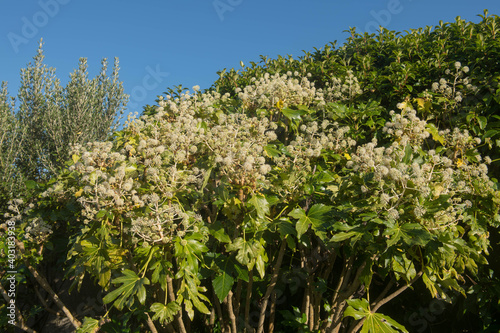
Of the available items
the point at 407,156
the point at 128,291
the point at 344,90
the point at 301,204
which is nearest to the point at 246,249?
the point at 128,291

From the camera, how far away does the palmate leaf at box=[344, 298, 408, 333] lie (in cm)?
265

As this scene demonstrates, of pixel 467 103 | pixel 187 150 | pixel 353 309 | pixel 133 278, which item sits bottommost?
pixel 353 309

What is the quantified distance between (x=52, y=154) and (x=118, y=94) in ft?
7.10

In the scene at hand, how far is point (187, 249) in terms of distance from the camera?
105 inches

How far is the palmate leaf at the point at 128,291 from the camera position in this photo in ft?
8.20

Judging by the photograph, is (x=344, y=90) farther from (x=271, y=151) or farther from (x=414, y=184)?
(x=414, y=184)

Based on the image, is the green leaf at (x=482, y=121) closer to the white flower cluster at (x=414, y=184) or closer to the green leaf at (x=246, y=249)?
the white flower cluster at (x=414, y=184)

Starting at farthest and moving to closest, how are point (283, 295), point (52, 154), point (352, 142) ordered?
point (52, 154) → point (283, 295) → point (352, 142)

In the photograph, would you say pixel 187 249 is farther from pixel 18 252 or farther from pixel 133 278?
pixel 18 252

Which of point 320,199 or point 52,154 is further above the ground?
point 52,154

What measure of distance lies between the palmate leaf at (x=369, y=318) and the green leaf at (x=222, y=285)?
913 millimetres

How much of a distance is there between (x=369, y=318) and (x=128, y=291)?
70.6 inches

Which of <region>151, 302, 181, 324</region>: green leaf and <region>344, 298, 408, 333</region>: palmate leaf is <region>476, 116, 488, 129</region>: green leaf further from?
<region>151, 302, 181, 324</region>: green leaf

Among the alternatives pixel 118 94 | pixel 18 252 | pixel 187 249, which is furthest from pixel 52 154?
pixel 187 249
